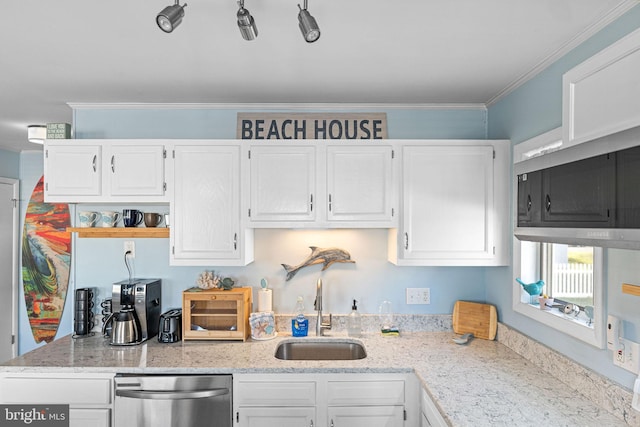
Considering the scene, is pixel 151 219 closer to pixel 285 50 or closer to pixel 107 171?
pixel 107 171

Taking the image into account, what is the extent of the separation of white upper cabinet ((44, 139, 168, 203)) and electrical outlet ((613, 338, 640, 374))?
2441 mm

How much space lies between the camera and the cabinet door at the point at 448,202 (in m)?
2.69

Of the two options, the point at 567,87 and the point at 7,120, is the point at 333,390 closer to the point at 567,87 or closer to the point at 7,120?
the point at 567,87

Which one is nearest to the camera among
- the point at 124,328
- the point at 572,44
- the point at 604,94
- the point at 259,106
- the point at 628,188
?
the point at 628,188

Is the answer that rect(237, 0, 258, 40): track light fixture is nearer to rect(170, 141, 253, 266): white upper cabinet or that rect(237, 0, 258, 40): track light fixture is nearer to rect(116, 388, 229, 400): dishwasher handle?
rect(170, 141, 253, 266): white upper cabinet

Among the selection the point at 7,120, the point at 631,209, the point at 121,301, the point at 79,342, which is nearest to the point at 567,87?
the point at 631,209

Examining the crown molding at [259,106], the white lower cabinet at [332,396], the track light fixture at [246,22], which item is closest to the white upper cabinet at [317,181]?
the crown molding at [259,106]

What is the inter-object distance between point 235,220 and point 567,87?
1.92 m

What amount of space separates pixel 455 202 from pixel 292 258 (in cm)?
115

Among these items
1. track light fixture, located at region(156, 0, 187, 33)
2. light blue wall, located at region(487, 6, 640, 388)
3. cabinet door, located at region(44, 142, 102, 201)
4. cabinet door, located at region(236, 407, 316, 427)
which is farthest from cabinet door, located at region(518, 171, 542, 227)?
cabinet door, located at region(44, 142, 102, 201)

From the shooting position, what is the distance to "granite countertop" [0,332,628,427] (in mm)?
1721

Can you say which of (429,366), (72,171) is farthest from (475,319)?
(72,171)

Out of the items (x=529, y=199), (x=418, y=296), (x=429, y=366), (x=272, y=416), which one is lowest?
(x=272, y=416)

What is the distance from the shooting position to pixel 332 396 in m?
2.31
